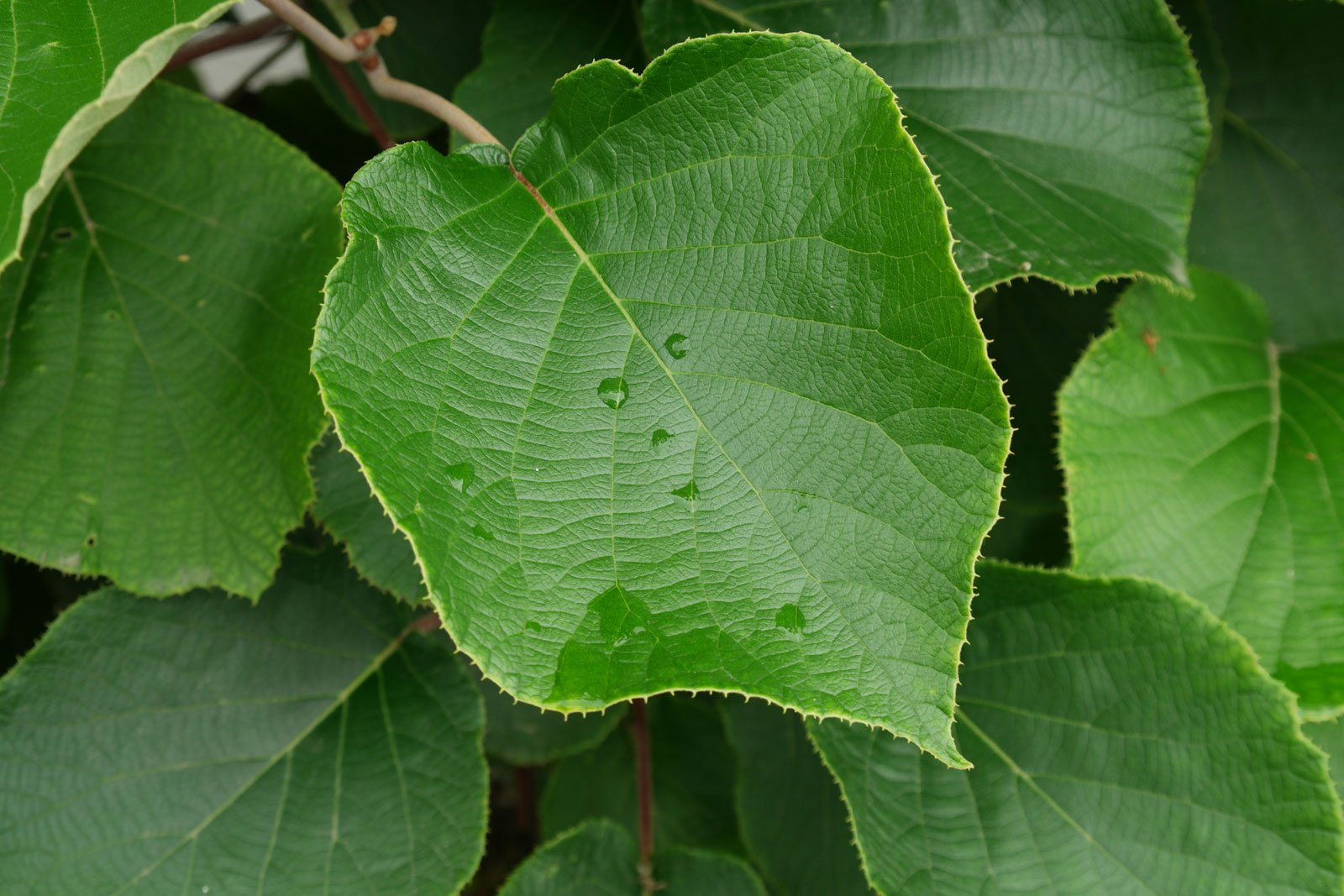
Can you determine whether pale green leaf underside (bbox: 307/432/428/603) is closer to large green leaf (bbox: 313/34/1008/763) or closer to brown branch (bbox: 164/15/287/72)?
large green leaf (bbox: 313/34/1008/763)

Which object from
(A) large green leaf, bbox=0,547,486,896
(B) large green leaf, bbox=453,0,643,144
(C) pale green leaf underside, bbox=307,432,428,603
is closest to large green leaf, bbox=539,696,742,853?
(A) large green leaf, bbox=0,547,486,896

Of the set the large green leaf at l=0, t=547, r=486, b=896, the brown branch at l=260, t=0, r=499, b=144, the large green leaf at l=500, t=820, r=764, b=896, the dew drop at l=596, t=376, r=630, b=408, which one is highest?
the brown branch at l=260, t=0, r=499, b=144

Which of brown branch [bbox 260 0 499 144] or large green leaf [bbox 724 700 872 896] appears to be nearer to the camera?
brown branch [bbox 260 0 499 144]

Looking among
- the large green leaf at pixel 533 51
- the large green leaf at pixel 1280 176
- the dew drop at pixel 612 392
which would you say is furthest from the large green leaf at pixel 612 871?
the large green leaf at pixel 1280 176

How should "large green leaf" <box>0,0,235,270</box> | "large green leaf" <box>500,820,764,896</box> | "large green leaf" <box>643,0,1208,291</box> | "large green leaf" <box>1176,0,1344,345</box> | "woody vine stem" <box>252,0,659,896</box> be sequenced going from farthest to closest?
"large green leaf" <box>1176,0,1344,345</box> < "large green leaf" <box>500,820,764,896</box> < "large green leaf" <box>643,0,1208,291</box> < "woody vine stem" <box>252,0,659,896</box> < "large green leaf" <box>0,0,235,270</box>

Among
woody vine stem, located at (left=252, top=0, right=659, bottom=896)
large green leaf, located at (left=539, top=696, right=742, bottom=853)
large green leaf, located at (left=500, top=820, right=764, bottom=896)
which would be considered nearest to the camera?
woody vine stem, located at (left=252, top=0, right=659, bottom=896)

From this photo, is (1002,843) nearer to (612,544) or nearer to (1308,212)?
(612,544)

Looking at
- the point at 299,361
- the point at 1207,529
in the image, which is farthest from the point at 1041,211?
the point at 299,361

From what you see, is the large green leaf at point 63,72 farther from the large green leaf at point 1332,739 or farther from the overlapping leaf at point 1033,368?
the large green leaf at point 1332,739
